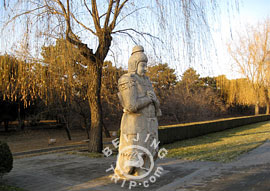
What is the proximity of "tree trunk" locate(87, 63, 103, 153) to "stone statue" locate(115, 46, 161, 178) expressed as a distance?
4049 mm

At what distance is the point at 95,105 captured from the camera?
9.80m

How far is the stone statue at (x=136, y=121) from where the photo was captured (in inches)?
203

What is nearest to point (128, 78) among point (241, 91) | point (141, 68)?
point (141, 68)

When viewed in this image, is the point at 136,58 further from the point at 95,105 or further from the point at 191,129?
the point at 191,129

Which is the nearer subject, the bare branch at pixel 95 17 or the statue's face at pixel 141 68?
the statue's face at pixel 141 68

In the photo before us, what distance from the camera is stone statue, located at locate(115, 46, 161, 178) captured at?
5.16 m

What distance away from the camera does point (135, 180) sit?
17.5 feet

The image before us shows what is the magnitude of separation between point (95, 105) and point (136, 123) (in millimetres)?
4889

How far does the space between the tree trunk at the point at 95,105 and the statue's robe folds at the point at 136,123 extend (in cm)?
411

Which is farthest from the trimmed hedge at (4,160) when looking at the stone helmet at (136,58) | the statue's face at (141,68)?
the statue's face at (141,68)

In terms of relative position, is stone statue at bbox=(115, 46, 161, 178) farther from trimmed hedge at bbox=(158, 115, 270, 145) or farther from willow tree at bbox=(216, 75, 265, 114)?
willow tree at bbox=(216, 75, 265, 114)

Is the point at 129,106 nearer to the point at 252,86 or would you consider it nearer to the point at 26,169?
the point at 26,169

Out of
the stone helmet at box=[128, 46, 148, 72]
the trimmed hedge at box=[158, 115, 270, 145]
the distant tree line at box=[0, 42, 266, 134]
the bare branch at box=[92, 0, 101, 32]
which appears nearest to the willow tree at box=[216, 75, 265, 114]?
the distant tree line at box=[0, 42, 266, 134]

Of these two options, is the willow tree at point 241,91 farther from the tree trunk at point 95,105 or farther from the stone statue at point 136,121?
the stone statue at point 136,121
